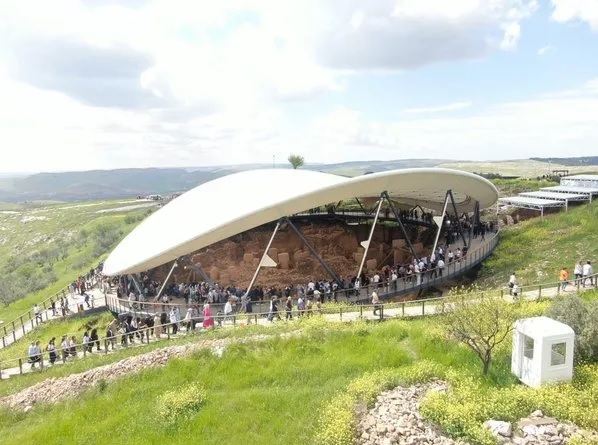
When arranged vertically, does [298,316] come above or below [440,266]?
below

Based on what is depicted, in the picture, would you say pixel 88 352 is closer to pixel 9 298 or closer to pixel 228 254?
pixel 228 254

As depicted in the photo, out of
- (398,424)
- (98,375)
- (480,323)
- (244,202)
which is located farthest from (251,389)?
(244,202)

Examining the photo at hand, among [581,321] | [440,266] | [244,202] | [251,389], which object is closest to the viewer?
[581,321]

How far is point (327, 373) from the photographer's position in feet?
46.9

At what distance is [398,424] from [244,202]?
53.0 feet

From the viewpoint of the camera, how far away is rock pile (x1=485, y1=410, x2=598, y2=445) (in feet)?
33.8

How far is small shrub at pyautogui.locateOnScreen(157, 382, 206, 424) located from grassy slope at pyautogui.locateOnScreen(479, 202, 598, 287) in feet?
61.4

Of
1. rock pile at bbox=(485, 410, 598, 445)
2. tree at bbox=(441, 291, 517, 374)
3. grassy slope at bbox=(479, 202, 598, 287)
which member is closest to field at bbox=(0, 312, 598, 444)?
rock pile at bbox=(485, 410, 598, 445)

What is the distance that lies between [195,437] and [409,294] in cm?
1468

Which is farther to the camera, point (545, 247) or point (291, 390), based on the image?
point (545, 247)

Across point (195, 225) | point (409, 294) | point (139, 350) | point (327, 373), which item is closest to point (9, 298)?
point (195, 225)

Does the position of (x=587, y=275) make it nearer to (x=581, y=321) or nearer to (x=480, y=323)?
(x=581, y=321)

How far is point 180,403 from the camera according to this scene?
539 inches

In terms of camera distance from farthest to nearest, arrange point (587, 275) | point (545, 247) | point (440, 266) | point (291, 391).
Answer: point (545, 247), point (440, 266), point (587, 275), point (291, 391)
